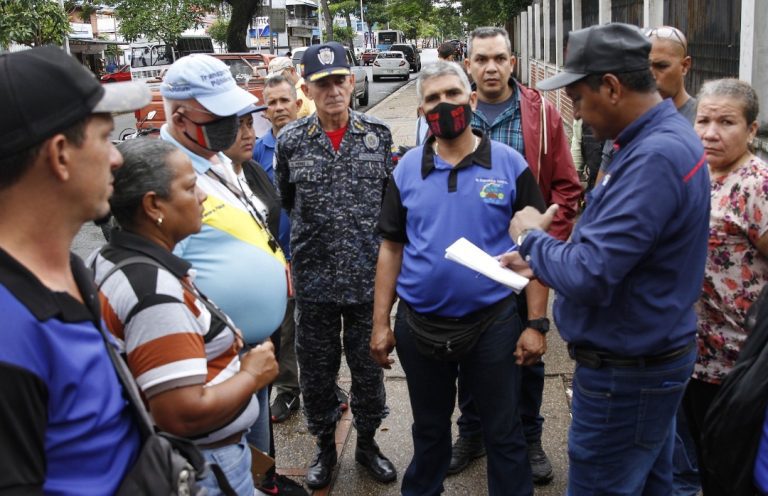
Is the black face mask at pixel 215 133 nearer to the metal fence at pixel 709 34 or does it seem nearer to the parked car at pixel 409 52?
the metal fence at pixel 709 34

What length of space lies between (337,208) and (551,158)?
44.0 inches

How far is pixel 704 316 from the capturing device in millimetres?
2848

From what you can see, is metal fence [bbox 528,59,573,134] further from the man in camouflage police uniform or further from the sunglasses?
the man in camouflage police uniform

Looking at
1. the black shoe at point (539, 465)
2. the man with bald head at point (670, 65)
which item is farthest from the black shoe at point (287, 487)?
the man with bald head at point (670, 65)

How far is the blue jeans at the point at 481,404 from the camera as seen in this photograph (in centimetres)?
299

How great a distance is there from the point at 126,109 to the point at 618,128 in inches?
58.2

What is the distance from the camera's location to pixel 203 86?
275 centimetres

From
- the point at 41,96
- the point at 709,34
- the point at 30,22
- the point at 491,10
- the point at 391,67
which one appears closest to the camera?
the point at 41,96

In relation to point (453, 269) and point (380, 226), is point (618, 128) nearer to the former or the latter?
point (453, 269)

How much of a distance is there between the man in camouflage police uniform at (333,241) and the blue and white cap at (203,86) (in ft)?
2.89

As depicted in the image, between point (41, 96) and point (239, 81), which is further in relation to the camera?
point (239, 81)

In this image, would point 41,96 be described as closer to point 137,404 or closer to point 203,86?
point 137,404

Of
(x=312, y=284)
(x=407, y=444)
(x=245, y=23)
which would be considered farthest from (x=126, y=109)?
(x=245, y=23)

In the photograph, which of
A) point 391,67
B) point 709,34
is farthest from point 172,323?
point 391,67
